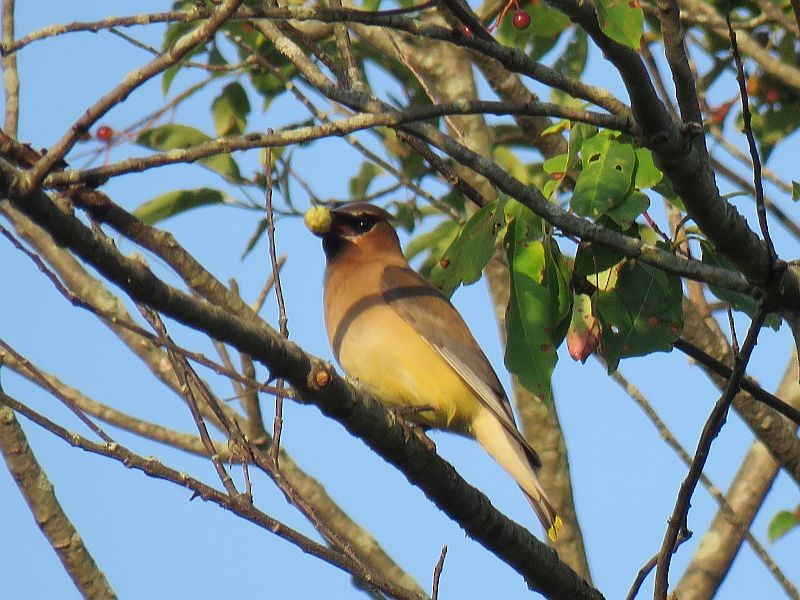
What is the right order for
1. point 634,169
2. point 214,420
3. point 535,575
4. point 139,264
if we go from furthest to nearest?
point 214,420 < point 535,575 < point 634,169 < point 139,264

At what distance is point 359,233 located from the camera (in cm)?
593

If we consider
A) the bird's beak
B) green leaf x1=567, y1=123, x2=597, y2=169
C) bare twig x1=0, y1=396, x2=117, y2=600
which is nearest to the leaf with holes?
green leaf x1=567, y1=123, x2=597, y2=169

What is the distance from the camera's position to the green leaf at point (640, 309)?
3639mm

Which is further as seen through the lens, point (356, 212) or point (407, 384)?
point (356, 212)

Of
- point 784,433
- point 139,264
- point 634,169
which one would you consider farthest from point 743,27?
point 139,264

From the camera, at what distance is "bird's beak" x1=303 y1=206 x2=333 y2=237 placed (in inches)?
208

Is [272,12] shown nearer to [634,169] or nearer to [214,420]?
[634,169]

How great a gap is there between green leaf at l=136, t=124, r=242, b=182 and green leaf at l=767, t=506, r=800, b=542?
9.00 ft

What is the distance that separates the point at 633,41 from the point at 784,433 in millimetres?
2220

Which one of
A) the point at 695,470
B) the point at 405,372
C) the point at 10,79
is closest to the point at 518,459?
the point at 405,372

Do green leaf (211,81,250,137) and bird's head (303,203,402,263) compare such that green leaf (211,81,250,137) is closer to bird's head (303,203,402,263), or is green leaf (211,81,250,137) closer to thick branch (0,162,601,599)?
bird's head (303,203,402,263)

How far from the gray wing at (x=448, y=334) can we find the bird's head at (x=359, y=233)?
0.33m

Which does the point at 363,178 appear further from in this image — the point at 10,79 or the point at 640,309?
the point at 640,309

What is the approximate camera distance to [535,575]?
3.63 metres
